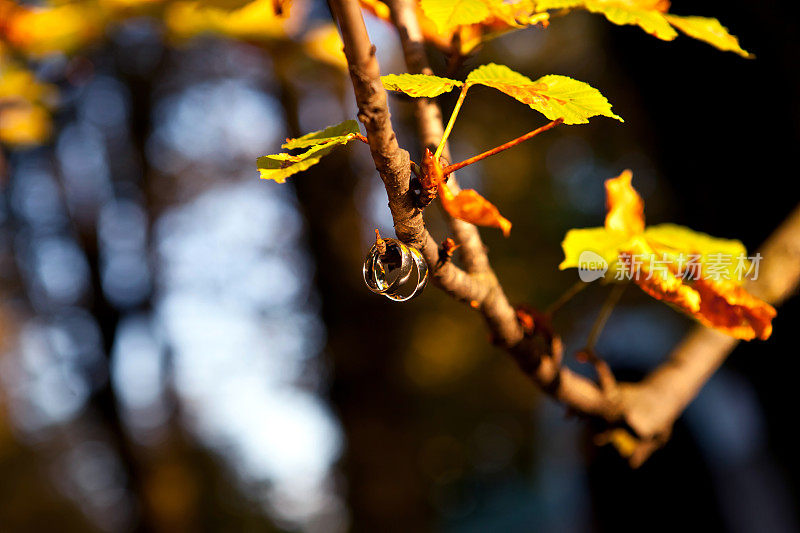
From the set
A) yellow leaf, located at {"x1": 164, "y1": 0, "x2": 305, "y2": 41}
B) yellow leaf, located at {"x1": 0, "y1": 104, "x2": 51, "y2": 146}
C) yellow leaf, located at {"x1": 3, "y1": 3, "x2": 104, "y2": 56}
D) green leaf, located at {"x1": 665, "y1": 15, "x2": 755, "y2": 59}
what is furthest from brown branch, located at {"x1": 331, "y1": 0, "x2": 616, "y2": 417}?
yellow leaf, located at {"x1": 0, "y1": 104, "x2": 51, "y2": 146}

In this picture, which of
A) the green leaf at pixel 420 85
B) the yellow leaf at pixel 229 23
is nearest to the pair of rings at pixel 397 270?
the green leaf at pixel 420 85

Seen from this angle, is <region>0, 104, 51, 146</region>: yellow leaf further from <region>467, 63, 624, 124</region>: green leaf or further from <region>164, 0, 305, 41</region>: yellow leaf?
<region>467, 63, 624, 124</region>: green leaf

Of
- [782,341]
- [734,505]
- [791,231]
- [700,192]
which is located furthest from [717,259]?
[734,505]

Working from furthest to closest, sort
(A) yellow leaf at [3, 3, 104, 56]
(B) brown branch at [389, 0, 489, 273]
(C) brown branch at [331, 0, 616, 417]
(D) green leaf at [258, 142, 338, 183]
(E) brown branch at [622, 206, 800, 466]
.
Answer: (A) yellow leaf at [3, 3, 104, 56] → (E) brown branch at [622, 206, 800, 466] → (B) brown branch at [389, 0, 489, 273] → (D) green leaf at [258, 142, 338, 183] → (C) brown branch at [331, 0, 616, 417]

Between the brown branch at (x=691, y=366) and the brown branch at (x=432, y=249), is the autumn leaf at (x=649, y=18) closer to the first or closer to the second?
the brown branch at (x=432, y=249)

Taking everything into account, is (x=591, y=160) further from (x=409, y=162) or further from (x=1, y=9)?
(x=409, y=162)

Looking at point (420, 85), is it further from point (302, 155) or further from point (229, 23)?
point (229, 23)
